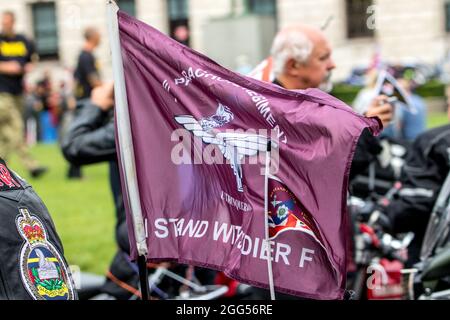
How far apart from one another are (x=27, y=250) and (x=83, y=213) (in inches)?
301

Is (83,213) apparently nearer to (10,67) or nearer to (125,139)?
(10,67)

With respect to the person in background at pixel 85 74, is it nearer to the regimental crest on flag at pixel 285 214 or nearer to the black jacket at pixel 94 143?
the black jacket at pixel 94 143

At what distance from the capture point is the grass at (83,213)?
7.58m

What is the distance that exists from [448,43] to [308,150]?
96.1 feet

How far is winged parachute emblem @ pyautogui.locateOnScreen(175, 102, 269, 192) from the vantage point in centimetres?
323

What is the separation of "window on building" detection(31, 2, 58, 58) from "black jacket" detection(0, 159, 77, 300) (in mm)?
34330

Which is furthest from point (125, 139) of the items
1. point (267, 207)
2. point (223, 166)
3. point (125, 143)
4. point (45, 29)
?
point (45, 29)

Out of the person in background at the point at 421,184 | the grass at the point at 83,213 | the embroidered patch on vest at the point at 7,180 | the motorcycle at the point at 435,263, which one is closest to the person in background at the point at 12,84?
the grass at the point at 83,213

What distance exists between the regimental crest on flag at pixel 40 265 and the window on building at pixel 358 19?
30470 mm

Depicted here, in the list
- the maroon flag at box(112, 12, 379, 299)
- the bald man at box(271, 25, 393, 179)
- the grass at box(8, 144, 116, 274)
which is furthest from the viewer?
the grass at box(8, 144, 116, 274)

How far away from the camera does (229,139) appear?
326cm

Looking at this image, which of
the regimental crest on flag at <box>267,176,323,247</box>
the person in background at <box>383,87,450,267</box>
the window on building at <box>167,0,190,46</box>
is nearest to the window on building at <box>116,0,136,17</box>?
the window on building at <box>167,0,190,46</box>

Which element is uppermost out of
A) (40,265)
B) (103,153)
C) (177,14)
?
(40,265)

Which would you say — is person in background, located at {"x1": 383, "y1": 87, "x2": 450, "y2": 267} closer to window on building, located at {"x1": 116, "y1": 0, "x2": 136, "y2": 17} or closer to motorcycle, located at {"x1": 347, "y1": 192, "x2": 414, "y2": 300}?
motorcycle, located at {"x1": 347, "y1": 192, "x2": 414, "y2": 300}
